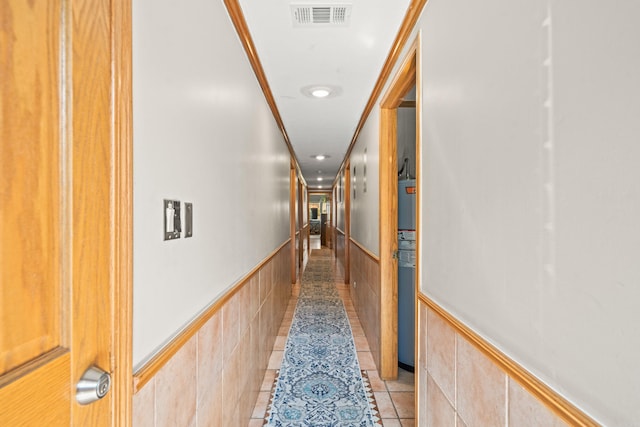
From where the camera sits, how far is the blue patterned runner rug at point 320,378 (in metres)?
2.01

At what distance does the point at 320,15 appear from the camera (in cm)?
163

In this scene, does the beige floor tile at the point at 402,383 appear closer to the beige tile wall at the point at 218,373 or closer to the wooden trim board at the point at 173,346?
the beige tile wall at the point at 218,373

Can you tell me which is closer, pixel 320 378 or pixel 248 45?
pixel 248 45

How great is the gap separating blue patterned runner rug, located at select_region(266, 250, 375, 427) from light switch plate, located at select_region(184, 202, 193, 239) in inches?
57.2

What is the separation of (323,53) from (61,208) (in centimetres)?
183

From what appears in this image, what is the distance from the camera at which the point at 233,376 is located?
5.31 feet

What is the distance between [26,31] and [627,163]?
0.95 metres

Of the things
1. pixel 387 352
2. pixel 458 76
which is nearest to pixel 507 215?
pixel 458 76

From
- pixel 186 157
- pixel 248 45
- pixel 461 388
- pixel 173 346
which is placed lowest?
pixel 461 388

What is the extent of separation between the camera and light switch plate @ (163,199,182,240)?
0.96 meters

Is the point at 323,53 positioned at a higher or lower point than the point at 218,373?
higher

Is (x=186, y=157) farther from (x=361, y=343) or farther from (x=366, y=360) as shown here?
(x=361, y=343)

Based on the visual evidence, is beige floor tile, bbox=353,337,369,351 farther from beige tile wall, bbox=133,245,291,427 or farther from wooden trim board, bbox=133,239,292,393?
wooden trim board, bbox=133,239,292,393

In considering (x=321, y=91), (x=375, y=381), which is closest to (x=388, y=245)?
(x=375, y=381)
